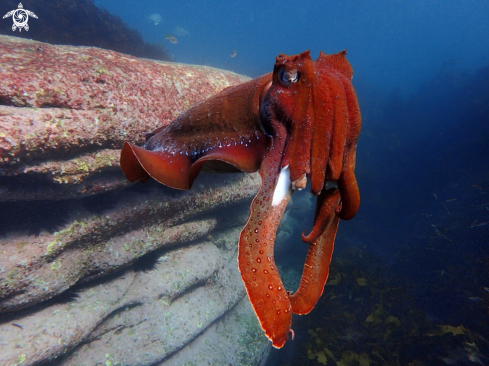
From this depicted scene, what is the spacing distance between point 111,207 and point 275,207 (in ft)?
12.7

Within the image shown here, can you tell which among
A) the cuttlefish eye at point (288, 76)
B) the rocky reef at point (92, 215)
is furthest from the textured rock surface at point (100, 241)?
the cuttlefish eye at point (288, 76)

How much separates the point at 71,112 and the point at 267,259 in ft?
11.7

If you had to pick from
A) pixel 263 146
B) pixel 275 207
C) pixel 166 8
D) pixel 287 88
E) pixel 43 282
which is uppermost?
pixel 166 8

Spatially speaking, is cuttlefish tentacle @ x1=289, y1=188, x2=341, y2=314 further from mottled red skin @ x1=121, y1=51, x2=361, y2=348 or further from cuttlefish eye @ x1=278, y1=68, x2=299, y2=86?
cuttlefish eye @ x1=278, y1=68, x2=299, y2=86

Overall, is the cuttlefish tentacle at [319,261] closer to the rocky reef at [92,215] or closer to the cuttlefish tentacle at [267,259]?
the cuttlefish tentacle at [267,259]

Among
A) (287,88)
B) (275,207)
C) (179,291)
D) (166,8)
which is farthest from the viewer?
(166,8)

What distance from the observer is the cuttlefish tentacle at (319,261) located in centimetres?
148

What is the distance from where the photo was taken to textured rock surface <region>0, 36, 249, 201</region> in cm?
307

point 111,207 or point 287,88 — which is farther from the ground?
point 287,88

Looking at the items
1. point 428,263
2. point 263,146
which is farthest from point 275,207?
point 428,263

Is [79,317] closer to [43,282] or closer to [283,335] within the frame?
[43,282]

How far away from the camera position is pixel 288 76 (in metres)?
1.46

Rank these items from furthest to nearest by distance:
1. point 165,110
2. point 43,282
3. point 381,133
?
point 381,133
point 165,110
point 43,282

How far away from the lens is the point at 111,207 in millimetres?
4246
